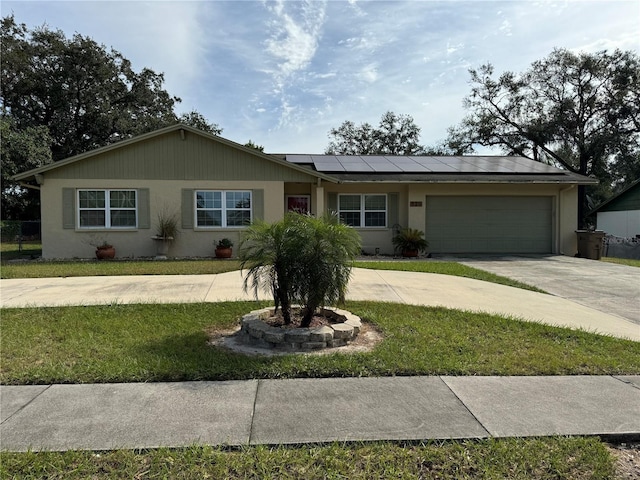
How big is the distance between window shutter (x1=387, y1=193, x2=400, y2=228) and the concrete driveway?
277 cm

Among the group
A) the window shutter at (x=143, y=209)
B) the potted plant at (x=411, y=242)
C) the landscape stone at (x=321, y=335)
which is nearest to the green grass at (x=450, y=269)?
the potted plant at (x=411, y=242)

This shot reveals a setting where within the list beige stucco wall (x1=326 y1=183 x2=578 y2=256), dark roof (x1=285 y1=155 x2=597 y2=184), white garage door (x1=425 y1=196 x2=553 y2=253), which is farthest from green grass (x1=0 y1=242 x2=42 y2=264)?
white garage door (x1=425 y1=196 x2=553 y2=253)

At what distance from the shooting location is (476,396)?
11.5 feet

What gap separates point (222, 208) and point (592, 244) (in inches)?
539

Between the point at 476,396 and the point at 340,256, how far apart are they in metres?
2.20

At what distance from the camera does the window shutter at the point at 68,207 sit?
43.5ft

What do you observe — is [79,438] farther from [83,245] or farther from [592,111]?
[592,111]

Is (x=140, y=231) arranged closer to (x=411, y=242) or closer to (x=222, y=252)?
(x=222, y=252)

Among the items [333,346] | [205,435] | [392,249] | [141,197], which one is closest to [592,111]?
[392,249]

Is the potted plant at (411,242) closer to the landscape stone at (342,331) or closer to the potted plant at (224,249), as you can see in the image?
the potted plant at (224,249)

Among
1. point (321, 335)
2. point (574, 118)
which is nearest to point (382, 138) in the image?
point (574, 118)

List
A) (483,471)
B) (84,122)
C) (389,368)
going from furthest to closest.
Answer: (84,122), (389,368), (483,471)

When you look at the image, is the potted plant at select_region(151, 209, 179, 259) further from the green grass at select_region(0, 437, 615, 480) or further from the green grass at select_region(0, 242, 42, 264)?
the green grass at select_region(0, 437, 615, 480)

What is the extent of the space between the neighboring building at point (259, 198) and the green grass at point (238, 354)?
313 inches
